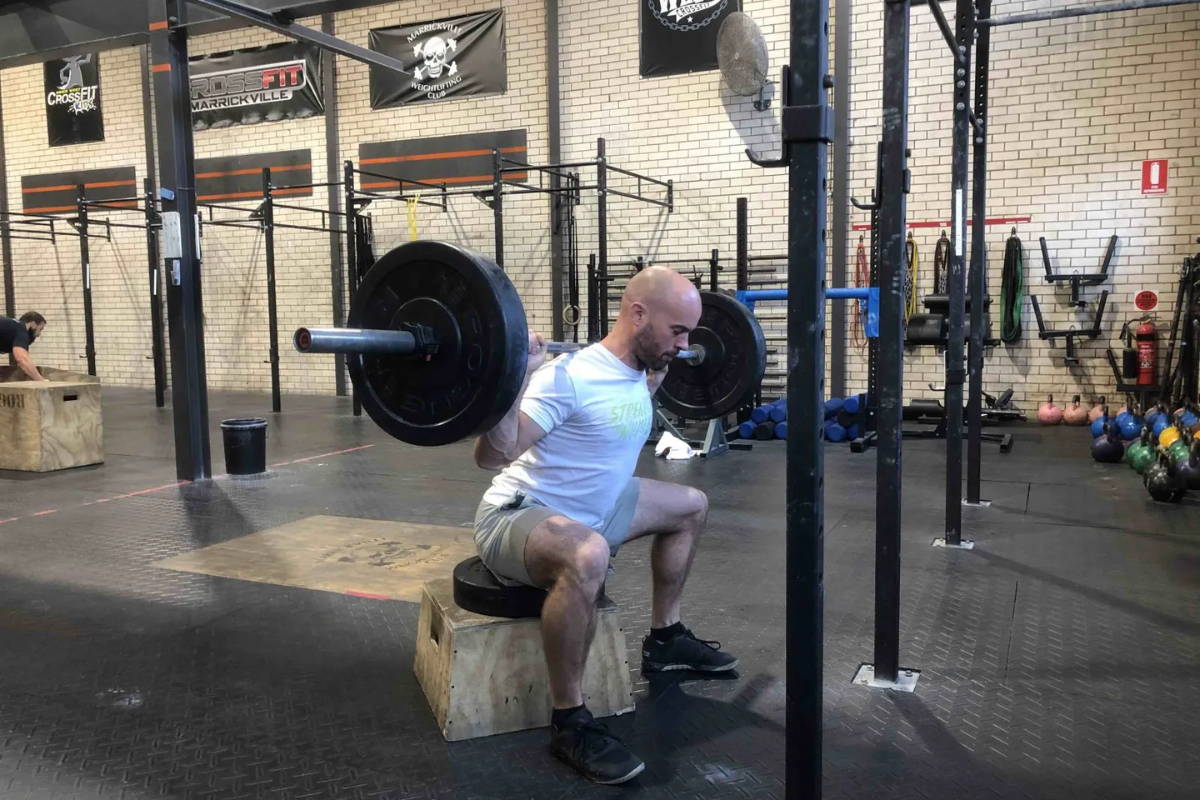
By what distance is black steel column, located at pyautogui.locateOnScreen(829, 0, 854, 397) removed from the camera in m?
6.67

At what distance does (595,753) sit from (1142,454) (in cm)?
389

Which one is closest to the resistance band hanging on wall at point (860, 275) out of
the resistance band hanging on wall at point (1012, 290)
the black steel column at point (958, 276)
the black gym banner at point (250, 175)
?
the resistance band hanging on wall at point (1012, 290)

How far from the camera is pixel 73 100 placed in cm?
962

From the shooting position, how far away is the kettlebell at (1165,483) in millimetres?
3801

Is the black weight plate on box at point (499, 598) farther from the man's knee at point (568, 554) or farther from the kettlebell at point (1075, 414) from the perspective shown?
the kettlebell at point (1075, 414)

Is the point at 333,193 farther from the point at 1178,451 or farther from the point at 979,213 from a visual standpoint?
the point at 1178,451

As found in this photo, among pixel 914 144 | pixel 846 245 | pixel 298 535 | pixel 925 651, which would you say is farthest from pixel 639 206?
pixel 925 651

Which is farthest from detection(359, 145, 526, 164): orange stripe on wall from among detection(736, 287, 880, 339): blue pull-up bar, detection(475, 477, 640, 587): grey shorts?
detection(475, 477, 640, 587): grey shorts

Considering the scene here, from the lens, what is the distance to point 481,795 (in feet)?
5.29

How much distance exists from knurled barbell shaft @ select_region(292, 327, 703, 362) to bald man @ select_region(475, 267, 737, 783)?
258 mm

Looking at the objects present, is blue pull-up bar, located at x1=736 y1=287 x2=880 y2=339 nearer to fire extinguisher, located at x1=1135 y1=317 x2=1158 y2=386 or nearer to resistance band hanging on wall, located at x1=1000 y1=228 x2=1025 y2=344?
resistance band hanging on wall, located at x1=1000 y1=228 x2=1025 y2=344

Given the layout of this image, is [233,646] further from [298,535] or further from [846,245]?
[846,245]

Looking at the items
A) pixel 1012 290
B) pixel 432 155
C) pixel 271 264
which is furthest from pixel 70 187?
pixel 1012 290

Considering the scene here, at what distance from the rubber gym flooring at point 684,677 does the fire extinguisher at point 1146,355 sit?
95.5 inches
